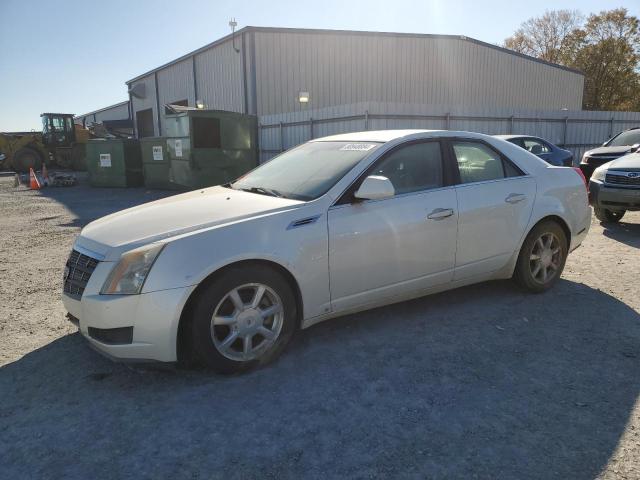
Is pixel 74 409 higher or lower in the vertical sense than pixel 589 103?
lower

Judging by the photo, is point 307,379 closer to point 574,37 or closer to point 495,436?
point 495,436

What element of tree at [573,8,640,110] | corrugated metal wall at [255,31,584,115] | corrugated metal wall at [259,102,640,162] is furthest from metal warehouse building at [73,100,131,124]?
tree at [573,8,640,110]

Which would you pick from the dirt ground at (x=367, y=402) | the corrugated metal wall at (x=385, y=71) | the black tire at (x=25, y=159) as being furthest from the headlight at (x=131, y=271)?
the black tire at (x=25, y=159)

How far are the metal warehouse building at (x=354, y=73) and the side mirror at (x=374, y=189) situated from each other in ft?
50.7

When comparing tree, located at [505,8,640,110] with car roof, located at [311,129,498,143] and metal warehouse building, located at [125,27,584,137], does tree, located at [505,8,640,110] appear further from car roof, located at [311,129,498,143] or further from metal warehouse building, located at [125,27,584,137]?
car roof, located at [311,129,498,143]

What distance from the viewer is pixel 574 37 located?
3994cm

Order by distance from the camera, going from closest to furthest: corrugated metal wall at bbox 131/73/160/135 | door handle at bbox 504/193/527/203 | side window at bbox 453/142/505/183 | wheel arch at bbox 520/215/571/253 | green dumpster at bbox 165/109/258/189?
side window at bbox 453/142/505/183, door handle at bbox 504/193/527/203, wheel arch at bbox 520/215/571/253, green dumpster at bbox 165/109/258/189, corrugated metal wall at bbox 131/73/160/135

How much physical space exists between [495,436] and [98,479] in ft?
6.23

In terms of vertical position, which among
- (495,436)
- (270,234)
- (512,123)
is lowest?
(495,436)

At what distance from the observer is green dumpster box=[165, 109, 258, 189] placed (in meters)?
13.3

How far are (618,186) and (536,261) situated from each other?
400cm

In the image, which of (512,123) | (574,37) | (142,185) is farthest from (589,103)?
(142,185)

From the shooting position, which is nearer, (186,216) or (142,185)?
(186,216)

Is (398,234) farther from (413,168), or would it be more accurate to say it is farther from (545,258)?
(545,258)
